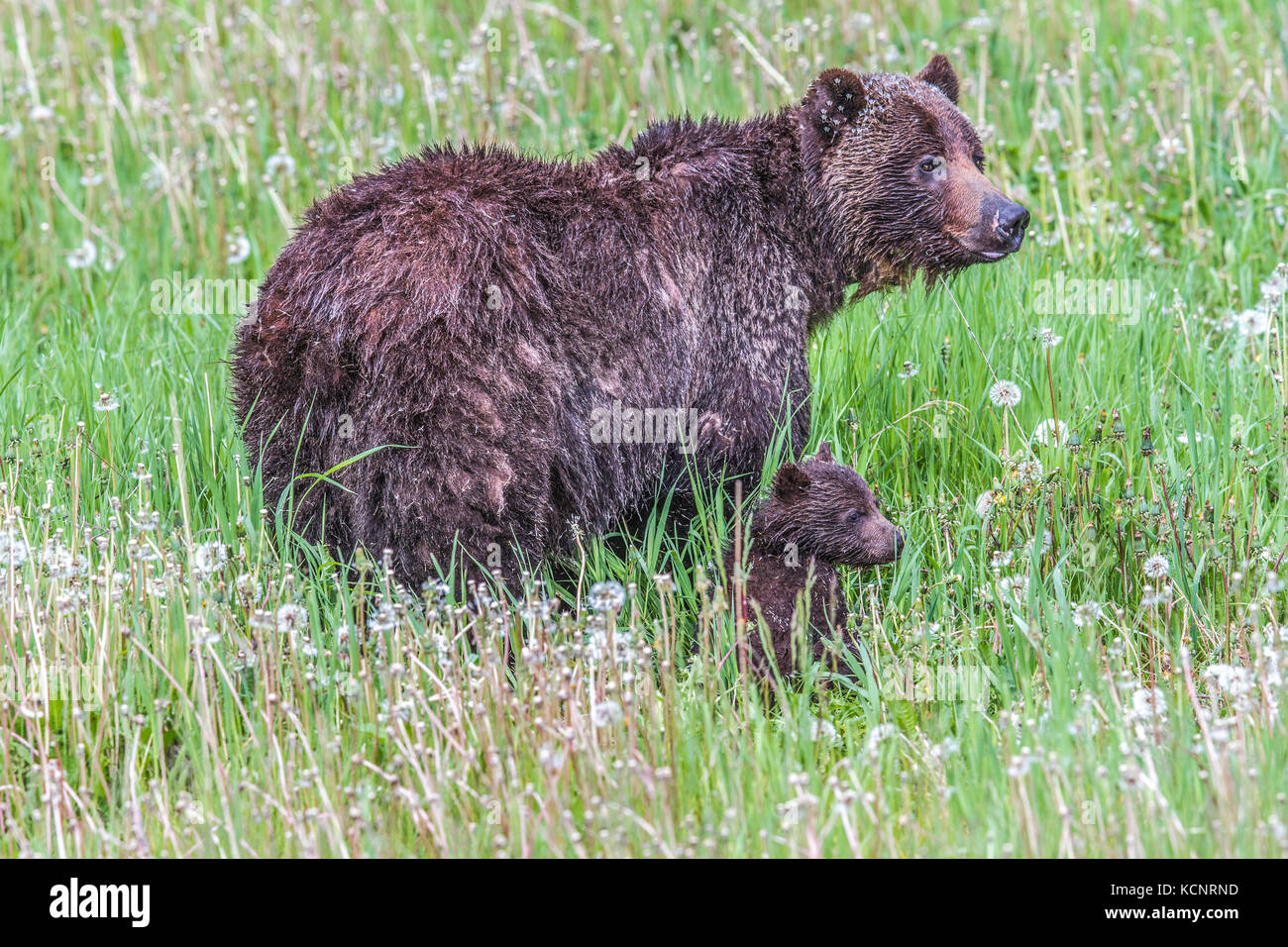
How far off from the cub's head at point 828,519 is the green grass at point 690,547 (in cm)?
25

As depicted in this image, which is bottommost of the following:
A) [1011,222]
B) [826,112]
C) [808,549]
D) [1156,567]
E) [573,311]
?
[1156,567]

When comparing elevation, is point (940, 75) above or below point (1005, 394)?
above

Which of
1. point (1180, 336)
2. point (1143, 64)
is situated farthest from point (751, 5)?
point (1180, 336)

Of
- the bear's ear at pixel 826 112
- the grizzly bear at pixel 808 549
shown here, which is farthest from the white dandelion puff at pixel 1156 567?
the bear's ear at pixel 826 112

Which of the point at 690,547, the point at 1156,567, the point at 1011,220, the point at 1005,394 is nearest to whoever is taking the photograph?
the point at 1156,567

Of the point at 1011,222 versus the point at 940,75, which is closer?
the point at 1011,222

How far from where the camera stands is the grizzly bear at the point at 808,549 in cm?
471

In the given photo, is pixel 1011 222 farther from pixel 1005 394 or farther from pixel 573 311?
pixel 573 311

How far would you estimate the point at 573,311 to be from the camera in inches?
187

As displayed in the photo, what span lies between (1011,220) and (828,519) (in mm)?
1400

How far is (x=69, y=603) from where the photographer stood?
4.01 meters

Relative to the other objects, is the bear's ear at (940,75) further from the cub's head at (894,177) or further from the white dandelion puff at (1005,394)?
the white dandelion puff at (1005,394)

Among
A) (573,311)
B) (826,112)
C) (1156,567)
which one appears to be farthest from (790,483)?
(826,112)

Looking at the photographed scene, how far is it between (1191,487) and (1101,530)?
435mm
